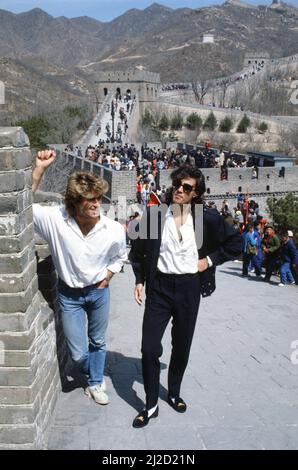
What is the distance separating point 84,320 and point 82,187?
0.89 meters

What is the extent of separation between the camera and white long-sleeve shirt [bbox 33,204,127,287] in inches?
131

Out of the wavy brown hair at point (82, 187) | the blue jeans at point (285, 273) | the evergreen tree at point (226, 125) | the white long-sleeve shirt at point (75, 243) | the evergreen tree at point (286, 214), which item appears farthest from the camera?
the evergreen tree at point (226, 125)

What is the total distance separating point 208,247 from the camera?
3.71m

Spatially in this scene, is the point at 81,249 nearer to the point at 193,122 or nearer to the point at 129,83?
the point at 193,122

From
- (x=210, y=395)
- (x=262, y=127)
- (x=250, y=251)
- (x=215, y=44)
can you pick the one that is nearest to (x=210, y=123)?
(x=262, y=127)

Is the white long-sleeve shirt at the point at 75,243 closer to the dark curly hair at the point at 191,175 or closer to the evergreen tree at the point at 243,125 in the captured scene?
the dark curly hair at the point at 191,175

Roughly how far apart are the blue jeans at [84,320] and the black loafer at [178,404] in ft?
1.76

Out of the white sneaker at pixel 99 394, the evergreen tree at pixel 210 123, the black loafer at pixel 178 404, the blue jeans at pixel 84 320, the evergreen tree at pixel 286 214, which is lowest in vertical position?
the evergreen tree at pixel 286 214

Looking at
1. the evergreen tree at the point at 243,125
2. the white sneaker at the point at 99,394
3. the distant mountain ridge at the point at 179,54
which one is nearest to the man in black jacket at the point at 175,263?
the white sneaker at the point at 99,394

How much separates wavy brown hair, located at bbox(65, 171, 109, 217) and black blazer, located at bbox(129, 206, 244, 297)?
0.48m

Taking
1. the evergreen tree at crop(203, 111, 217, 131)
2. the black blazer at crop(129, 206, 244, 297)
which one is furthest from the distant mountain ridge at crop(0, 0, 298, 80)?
the black blazer at crop(129, 206, 244, 297)

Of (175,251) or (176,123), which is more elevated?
(176,123)

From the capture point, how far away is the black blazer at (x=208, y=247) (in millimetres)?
3641

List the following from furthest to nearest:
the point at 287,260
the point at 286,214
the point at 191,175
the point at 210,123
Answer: the point at 210,123
the point at 286,214
the point at 287,260
the point at 191,175
